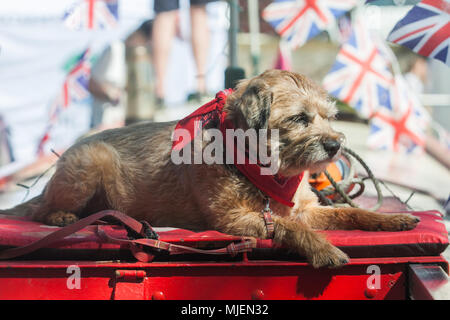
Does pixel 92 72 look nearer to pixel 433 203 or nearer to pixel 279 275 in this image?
pixel 433 203

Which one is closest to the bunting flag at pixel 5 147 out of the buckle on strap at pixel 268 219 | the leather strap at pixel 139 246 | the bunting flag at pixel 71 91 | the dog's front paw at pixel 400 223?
the bunting flag at pixel 71 91

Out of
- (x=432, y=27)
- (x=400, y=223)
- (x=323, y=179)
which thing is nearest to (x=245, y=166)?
(x=400, y=223)

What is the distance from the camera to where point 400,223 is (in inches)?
111

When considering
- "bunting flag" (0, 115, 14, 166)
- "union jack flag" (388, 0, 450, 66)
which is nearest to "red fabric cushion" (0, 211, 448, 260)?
"union jack flag" (388, 0, 450, 66)

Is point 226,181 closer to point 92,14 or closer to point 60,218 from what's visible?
point 60,218

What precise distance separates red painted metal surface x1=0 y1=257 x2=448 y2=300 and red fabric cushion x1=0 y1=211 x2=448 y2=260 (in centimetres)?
6

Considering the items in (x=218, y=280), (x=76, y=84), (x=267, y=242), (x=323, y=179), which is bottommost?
(x=218, y=280)

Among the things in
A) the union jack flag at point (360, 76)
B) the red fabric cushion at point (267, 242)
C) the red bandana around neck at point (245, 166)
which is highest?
the union jack flag at point (360, 76)

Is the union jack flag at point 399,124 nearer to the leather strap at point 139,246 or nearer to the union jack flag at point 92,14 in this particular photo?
the union jack flag at point 92,14

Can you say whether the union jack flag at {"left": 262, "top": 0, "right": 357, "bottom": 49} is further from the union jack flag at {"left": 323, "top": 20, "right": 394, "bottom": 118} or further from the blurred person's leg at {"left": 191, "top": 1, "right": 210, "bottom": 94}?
the blurred person's leg at {"left": 191, "top": 1, "right": 210, "bottom": 94}

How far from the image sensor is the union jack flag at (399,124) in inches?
287

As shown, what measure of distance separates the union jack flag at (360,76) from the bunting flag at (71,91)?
384 centimetres

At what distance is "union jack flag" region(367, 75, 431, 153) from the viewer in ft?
24.0

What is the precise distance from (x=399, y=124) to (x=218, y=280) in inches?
221
